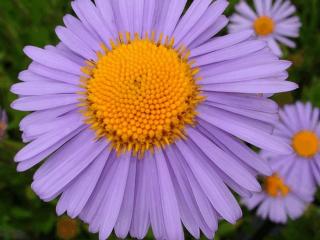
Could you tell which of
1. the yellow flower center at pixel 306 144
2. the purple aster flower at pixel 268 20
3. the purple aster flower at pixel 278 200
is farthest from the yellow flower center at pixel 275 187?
the purple aster flower at pixel 268 20

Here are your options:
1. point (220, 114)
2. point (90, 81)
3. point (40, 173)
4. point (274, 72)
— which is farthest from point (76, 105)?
point (274, 72)

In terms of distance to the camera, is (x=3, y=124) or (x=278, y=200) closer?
(x=3, y=124)

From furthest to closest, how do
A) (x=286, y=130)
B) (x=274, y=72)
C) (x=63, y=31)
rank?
1. (x=286, y=130)
2. (x=63, y=31)
3. (x=274, y=72)

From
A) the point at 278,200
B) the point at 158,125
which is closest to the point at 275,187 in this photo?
the point at 278,200

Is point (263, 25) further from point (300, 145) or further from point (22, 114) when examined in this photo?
point (22, 114)

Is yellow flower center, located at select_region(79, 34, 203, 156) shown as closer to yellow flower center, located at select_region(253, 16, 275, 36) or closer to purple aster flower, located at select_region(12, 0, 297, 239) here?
purple aster flower, located at select_region(12, 0, 297, 239)

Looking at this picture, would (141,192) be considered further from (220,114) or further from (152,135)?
(220,114)

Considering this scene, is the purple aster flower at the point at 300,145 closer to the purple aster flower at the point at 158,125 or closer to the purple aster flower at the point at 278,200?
the purple aster flower at the point at 278,200
